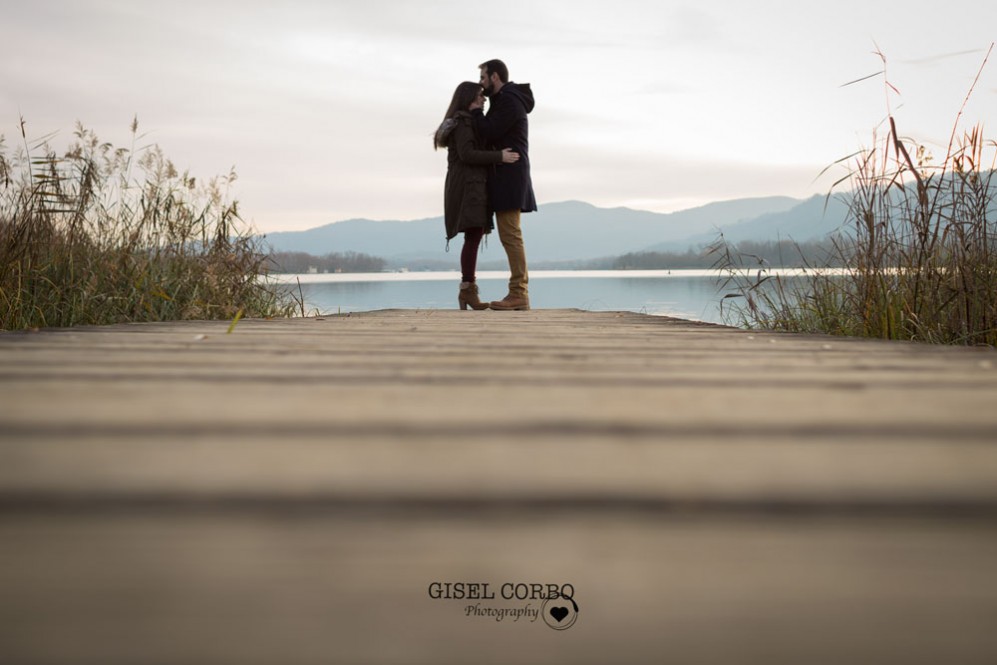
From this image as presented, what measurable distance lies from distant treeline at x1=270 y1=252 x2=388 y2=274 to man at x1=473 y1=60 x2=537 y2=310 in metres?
1.86

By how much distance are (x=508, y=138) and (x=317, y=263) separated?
16759mm

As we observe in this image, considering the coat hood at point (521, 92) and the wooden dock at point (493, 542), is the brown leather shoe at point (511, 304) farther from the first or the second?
the wooden dock at point (493, 542)

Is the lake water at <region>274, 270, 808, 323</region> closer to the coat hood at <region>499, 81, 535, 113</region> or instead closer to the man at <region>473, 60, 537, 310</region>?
the man at <region>473, 60, 537, 310</region>

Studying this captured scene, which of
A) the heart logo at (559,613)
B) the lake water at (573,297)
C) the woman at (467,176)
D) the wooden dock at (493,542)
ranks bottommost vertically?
the lake water at (573,297)

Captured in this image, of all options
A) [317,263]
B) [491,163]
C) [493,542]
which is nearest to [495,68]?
[491,163]

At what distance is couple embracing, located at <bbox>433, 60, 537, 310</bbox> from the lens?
451cm

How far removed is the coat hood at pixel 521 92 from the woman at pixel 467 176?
0.21 meters

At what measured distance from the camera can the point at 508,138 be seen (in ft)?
15.2

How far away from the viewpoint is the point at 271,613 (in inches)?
21.8

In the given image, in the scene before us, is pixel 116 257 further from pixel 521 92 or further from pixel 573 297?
pixel 573 297

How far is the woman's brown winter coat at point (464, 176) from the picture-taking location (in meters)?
4.52

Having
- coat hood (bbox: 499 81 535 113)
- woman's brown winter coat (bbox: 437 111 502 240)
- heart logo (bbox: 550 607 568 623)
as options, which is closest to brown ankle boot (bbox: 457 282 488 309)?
woman's brown winter coat (bbox: 437 111 502 240)

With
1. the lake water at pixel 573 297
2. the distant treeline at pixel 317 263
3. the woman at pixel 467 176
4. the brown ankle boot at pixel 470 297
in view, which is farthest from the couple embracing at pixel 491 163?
the distant treeline at pixel 317 263

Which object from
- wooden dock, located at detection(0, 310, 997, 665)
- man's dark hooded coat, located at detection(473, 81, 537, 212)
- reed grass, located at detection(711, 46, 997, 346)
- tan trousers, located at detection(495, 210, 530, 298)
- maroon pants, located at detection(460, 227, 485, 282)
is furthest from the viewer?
maroon pants, located at detection(460, 227, 485, 282)
